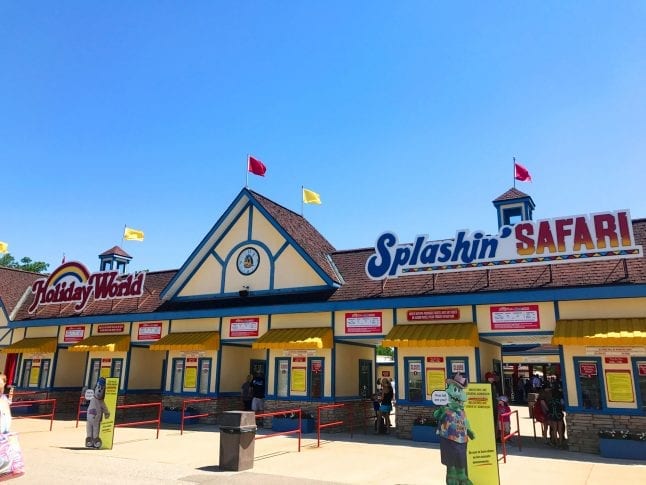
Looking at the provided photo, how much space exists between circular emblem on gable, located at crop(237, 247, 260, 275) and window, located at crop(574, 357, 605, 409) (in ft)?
39.1

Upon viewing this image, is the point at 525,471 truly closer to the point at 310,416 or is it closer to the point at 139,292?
the point at 310,416

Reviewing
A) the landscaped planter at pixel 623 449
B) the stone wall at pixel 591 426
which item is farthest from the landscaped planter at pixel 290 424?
the landscaped planter at pixel 623 449

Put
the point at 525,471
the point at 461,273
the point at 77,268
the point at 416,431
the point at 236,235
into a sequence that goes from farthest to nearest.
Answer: the point at 77,268 → the point at 236,235 → the point at 461,273 → the point at 416,431 → the point at 525,471

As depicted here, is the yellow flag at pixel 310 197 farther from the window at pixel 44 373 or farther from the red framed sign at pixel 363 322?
the window at pixel 44 373

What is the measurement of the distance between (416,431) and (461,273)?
5.19m

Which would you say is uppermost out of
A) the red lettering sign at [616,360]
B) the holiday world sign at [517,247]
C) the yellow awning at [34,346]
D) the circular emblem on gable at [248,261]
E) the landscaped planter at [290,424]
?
the circular emblem on gable at [248,261]

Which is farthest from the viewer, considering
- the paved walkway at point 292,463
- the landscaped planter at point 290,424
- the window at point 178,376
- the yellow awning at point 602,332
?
the window at point 178,376

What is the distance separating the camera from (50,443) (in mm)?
14055

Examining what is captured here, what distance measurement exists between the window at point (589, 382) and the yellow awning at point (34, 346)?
73.6 ft

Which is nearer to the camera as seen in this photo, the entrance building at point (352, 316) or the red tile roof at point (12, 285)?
the entrance building at point (352, 316)

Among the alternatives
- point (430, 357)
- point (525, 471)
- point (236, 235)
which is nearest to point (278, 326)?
point (236, 235)

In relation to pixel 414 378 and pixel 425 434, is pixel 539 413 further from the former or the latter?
pixel 414 378

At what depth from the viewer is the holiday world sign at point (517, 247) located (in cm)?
1357

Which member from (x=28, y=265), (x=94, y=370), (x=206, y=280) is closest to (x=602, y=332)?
(x=206, y=280)
